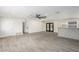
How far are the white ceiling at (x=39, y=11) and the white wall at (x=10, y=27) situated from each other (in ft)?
0.37

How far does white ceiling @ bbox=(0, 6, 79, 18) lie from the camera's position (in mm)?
2520

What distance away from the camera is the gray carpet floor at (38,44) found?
2.51 meters

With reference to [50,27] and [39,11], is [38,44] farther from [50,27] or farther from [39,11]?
[39,11]

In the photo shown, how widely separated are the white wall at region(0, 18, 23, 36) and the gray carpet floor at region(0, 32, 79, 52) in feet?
0.37

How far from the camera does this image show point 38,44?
255 cm

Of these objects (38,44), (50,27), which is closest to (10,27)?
(38,44)

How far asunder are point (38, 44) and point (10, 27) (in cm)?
73

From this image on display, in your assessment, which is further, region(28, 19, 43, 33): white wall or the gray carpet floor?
region(28, 19, 43, 33): white wall

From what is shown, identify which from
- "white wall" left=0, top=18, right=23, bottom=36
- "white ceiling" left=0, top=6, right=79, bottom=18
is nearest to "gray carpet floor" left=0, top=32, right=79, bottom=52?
"white wall" left=0, top=18, right=23, bottom=36

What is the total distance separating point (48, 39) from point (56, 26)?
1.13 feet

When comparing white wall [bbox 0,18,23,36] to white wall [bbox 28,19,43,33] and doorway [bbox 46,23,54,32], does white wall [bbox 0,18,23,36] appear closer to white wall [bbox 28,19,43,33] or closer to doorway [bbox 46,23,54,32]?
white wall [bbox 28,19,43,33]
